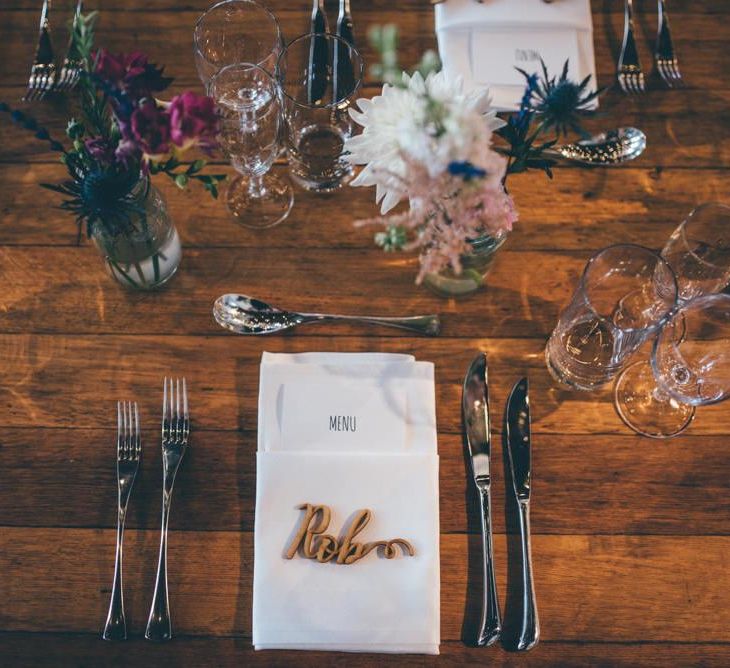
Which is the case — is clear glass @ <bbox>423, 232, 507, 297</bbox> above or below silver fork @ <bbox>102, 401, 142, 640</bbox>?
above

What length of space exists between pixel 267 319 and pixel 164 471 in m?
0.32

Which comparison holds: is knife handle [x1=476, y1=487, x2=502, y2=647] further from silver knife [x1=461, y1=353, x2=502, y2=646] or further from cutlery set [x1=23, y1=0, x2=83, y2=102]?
cutlery set [x1=23, y1=0, x2=83, y2=102]

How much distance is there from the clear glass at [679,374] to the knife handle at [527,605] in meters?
0.29

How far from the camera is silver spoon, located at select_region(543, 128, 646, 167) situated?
4.41ft

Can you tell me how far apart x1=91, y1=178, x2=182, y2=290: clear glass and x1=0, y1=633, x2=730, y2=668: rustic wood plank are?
0.61m

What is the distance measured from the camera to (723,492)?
1.19 metres

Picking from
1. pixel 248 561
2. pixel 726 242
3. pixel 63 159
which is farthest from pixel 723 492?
pixel 63 159

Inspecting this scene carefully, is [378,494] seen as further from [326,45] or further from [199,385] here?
[326,45]

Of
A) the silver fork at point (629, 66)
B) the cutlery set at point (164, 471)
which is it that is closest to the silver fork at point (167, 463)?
the cutlery set at point (164, 471)

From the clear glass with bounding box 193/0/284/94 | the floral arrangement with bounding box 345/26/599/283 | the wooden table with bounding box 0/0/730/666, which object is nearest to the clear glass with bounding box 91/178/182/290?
the wooden table with bounding box 0/0/730/666

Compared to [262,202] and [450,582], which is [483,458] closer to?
[450,582]

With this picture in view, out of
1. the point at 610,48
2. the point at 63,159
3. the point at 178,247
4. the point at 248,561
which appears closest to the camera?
the point at 63,159

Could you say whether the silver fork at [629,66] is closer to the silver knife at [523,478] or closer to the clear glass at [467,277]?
the clear glass at [467,277]

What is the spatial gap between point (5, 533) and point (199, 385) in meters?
0.40
